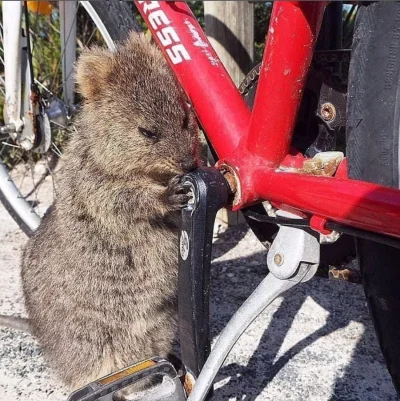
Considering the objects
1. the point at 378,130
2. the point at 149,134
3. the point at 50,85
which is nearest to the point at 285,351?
the point at 149,134

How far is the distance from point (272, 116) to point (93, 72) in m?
0.64

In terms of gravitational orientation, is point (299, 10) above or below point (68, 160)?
above

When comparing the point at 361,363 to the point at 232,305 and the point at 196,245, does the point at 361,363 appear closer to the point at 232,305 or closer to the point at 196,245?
the point at 232,305

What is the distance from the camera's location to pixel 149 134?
5.59ft

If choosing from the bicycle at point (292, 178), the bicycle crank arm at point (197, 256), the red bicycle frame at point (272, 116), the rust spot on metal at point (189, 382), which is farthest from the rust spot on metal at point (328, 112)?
the rust spot on metal at point (189, 382)

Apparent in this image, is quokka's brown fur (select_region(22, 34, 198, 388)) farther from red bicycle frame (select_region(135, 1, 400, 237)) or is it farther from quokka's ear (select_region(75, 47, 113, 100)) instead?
red bicycle frame (select_region(135, 1, 400, 237))

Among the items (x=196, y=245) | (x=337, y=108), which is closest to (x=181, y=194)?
(x=196, y=245)

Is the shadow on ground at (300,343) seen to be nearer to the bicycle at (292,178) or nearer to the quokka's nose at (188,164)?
the bicycle at (292,178)

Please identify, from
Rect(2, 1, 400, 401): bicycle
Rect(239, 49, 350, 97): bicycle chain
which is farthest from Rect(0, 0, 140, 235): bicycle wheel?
Rect(239, 49, 350, 97): bicycle chain

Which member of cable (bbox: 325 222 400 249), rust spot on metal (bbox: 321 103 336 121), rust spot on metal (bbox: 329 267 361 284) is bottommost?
rust spot on metal (bbox: 329 267 361 284)

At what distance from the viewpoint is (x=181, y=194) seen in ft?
4.98

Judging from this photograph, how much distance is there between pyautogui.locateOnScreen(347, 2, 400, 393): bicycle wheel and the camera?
1.21 meters

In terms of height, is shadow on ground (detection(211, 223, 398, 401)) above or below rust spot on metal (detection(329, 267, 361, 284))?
below

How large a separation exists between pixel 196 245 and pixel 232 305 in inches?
41.3
